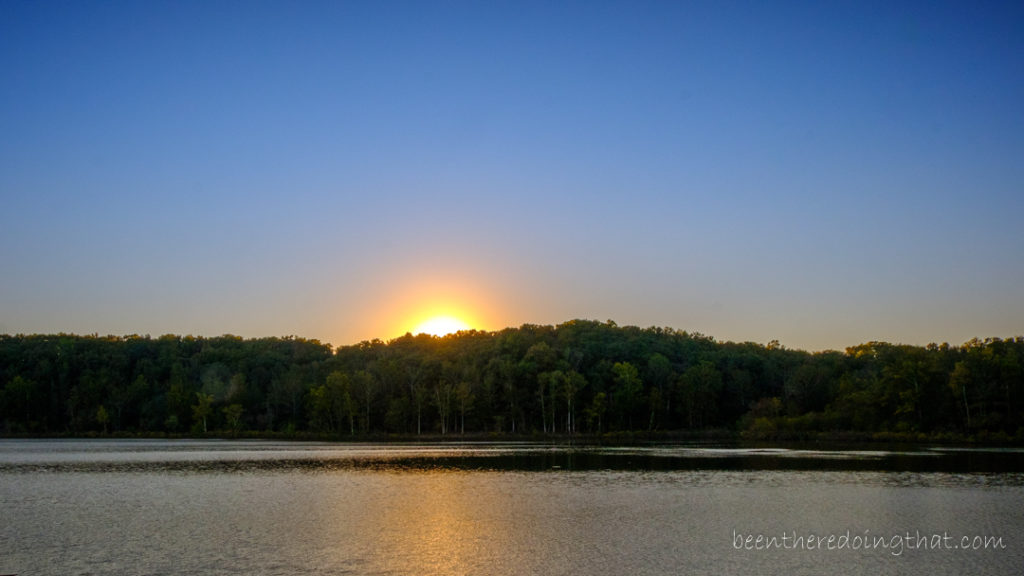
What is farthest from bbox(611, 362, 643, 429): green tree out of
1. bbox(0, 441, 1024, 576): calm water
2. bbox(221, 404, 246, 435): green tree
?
bbox(0, 441, 1024, 576): calm water

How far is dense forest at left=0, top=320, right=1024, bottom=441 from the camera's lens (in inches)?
3438

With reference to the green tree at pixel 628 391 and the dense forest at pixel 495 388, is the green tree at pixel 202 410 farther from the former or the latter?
the green tree at pixel 628 391

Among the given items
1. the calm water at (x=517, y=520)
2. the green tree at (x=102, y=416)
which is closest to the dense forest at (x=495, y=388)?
the green tree at (x=102, y=416)

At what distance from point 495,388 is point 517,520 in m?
84.9

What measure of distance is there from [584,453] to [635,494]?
102 ft

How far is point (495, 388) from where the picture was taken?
10969cm

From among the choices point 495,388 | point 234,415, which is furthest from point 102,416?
point 495,388

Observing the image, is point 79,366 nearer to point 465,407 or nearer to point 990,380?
point 465,407

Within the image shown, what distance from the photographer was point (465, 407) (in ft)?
344

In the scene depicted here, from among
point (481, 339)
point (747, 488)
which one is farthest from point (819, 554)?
point (481, 339)

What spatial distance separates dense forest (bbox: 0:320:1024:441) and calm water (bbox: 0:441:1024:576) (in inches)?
1728

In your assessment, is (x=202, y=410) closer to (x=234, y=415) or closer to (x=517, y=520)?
(x=234, y=415)

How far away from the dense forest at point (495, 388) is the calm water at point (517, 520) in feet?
144

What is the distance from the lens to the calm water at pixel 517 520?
18391mm
